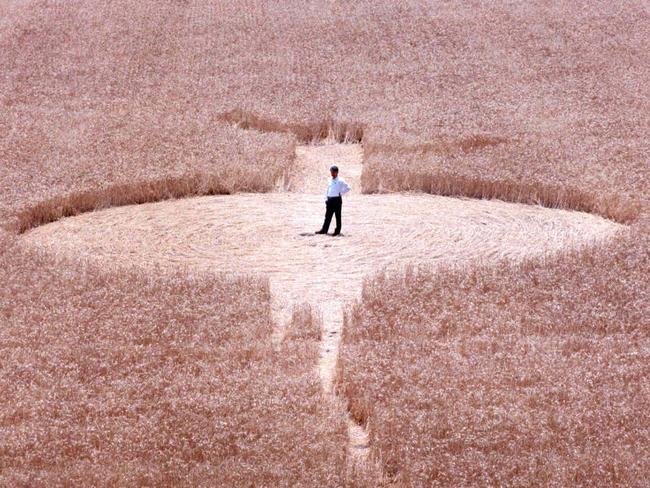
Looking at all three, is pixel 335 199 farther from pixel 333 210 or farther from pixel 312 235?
pixel 312 235

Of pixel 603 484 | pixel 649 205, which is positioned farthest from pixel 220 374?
pixel 649 205

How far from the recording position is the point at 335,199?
1744cm

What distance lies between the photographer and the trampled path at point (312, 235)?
53.3 feet

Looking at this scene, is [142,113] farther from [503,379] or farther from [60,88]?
[503,379]

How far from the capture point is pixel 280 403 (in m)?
11.1

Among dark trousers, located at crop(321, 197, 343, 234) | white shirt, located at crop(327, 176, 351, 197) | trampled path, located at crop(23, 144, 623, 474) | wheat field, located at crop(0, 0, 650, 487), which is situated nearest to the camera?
wheat field, located at crop(0, 0, 650, 487)

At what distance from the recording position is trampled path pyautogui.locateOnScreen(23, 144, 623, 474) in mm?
16250

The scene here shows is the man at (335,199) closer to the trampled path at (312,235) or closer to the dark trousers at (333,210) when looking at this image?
the dark trousers at (333,210)

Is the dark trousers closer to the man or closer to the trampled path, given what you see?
the man

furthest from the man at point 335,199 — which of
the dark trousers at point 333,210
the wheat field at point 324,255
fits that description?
the wheat field at point 324,255

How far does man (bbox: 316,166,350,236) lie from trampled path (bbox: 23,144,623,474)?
230 mm

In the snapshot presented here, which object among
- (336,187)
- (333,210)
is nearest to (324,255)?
(333,210)

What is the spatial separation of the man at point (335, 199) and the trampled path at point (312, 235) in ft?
0.76

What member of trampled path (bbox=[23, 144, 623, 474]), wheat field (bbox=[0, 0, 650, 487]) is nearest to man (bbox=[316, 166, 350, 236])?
trampled path (bbox=[23, 144, 623, 474])
